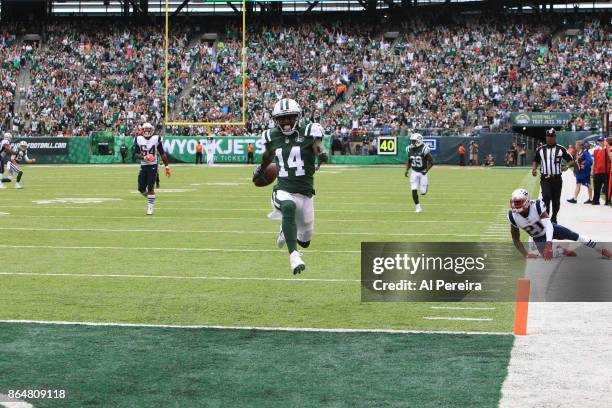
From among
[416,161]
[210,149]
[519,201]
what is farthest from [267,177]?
[210,149]

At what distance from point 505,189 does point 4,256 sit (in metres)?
17.6

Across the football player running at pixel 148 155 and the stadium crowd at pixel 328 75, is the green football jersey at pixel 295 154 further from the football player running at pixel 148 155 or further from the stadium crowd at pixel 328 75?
the stadium crowd at pixel 328 75

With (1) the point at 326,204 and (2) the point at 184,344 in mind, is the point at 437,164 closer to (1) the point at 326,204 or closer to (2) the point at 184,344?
(1) the point at 326,204

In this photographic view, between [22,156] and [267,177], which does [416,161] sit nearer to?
[267,177]

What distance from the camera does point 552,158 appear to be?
14.9 meters

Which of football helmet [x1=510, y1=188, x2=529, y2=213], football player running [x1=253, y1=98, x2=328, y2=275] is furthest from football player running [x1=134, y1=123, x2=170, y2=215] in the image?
football helmet [x1=510, y1=188, x2=529, y2=213]

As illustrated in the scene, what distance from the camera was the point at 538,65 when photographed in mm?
48562

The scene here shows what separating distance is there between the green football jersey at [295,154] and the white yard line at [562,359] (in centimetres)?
247

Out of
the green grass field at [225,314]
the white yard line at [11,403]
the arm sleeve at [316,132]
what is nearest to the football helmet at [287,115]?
the arm sleeve at [316,132]

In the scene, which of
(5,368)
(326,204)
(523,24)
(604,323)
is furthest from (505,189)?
(523,24)

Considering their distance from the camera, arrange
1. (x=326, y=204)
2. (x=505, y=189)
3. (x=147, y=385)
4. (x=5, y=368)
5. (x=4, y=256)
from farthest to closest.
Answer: (x=505, y=189) → (x=326, y=204) → (x=4, y=256) → (x=5, y=368) → (x=147, y=385)

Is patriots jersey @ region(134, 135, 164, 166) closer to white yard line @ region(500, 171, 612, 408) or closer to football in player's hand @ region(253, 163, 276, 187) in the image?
football in player's hand @ region(253, 163, 276, 187)

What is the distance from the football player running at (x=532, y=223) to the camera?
9.62m

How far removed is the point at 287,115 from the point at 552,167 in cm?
713
